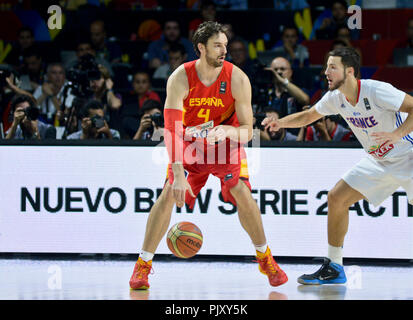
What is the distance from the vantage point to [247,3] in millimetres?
9977

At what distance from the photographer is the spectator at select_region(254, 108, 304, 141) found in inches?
254

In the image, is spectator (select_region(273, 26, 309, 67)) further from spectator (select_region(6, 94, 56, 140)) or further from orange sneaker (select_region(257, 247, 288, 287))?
orange sneaker (select_region(257, 247, 288, 287))

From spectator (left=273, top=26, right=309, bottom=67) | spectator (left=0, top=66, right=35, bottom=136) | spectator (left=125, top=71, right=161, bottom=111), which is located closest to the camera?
spectator (left=0, top=66, right=35, bottom=136)

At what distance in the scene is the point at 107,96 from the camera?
7.83 metres

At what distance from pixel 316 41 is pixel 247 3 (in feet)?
4.62

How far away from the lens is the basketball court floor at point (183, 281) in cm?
489

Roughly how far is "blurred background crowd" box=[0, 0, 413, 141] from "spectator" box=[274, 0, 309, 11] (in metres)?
0.02

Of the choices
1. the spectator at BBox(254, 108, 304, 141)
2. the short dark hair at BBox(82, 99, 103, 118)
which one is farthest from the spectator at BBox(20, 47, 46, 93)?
the spectator at BBox(254, 108, 304, 141)

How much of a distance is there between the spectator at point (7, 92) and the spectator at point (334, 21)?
388 cm

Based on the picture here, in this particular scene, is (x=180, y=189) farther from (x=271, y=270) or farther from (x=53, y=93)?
(x=53, y=93)

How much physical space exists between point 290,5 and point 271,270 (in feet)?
18.2
